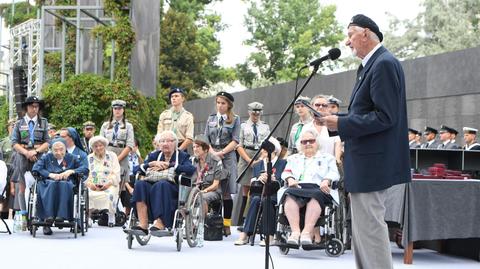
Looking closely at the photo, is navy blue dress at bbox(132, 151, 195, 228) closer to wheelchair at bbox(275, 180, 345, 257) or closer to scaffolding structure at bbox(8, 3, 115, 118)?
wheelchair at bbox(275, 180, 345, 257)

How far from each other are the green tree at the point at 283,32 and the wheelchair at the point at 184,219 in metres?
42.5

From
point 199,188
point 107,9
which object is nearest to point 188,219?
point 199,188

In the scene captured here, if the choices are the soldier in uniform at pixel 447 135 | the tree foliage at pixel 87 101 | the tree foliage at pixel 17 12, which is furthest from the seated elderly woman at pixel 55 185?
the tree foliage at pixel 17 12

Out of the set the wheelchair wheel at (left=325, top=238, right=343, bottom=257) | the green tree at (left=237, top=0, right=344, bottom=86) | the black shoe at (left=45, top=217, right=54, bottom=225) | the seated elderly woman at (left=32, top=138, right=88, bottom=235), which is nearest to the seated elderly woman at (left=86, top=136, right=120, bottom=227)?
the seated elderly woman at (left=32, top=138, right=88, bottom=235)

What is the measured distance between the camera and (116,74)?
19.7 m

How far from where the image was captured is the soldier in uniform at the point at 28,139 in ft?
37.0

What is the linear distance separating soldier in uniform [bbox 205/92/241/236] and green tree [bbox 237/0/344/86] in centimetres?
4107

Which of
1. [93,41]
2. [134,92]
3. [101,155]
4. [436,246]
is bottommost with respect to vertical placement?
[436,246]

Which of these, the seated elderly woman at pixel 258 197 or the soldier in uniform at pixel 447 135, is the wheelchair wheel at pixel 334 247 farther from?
the soldier in uniform at pixel 447 135

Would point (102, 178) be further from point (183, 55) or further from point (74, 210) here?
point (183, 55)

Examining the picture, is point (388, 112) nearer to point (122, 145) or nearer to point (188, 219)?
point (188, 219)

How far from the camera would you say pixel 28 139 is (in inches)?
447

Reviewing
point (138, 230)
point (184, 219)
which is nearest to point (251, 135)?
point (184, 219)

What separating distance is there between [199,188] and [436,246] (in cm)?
281
